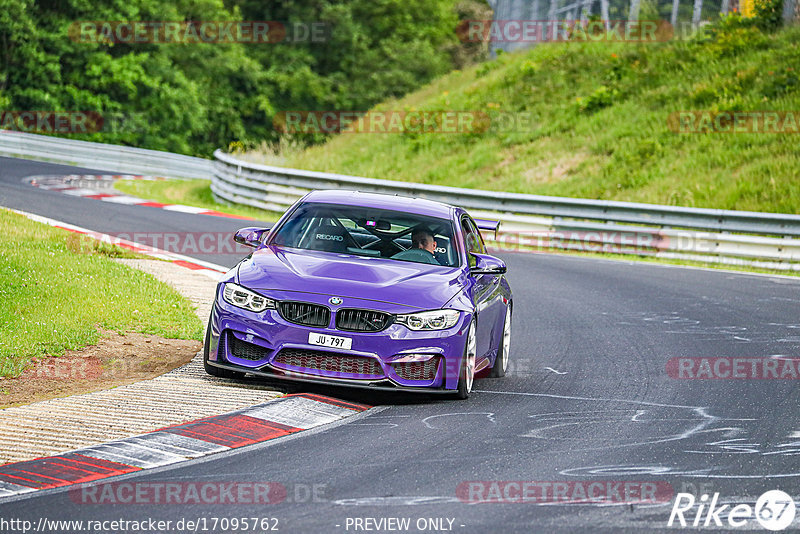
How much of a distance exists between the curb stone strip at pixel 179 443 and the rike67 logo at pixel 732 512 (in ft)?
8.46

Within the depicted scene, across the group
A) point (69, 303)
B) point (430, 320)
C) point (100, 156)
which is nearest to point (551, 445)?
point (430, 320)

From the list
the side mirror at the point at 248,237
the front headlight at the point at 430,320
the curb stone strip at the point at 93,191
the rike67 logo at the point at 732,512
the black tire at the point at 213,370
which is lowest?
the curb stone strip at the point at 93,191

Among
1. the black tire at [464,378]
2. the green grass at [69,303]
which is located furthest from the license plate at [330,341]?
the green grass at [69,303]

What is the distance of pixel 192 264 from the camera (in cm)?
1579

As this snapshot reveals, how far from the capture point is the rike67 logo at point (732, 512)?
562 cm

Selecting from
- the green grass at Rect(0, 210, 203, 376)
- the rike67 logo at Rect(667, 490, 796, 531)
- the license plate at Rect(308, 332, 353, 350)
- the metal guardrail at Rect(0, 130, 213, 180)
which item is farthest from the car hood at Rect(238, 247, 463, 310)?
the metal guardrail at Rect(0, 130, 213, 180)

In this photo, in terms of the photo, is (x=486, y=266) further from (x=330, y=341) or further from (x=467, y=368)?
(x=330, y=341)

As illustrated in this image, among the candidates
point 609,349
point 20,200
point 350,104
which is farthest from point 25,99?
point 609,349

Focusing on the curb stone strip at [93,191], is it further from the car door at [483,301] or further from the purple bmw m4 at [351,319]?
the purple bmw m4 at [351,319]

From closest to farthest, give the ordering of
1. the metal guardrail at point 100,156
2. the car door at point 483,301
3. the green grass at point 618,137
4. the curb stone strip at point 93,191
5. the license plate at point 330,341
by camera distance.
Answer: the license plate at point 330,341 < the car door at point 483,301 < the curb stone strip at point 93,191 < the green grass at point 618,137 < the metal guardrail at point 100,156

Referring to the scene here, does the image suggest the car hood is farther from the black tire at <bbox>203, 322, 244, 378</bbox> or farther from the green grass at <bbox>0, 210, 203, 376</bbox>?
the green grass at <bbox>0, 210, 203, 376</bbox>

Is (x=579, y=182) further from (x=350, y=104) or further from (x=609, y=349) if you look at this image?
(x=350, y=104)

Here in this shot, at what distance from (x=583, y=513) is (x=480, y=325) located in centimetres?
349

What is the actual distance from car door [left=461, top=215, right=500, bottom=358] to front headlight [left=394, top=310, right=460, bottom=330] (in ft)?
1.56
